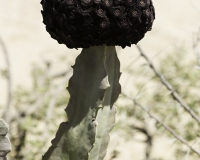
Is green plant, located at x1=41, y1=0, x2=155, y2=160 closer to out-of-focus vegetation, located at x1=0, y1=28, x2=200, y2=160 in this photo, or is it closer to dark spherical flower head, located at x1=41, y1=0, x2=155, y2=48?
dark spherical flower head, located at x1=41, y1=0, x2=155, y2=48

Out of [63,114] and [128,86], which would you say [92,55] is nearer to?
[63,114]

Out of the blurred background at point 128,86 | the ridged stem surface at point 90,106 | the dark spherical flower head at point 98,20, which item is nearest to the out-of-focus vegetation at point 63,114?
the blurred background at point 128,86

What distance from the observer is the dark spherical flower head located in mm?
1283

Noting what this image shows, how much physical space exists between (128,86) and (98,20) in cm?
421

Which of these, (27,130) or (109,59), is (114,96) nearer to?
(109,59)

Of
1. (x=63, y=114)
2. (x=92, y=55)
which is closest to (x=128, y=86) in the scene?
(x=63, y=114)

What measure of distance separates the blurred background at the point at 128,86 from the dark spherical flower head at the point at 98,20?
0.55 meters

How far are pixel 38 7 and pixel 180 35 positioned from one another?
212cm

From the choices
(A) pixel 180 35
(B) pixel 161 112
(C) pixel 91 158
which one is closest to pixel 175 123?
(B) pixel 161 112

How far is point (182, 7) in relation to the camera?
8.05 metres

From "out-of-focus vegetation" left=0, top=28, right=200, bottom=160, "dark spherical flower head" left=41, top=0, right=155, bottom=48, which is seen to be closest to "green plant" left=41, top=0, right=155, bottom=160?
"dark spherical flower head" left=41, top=0, right=155, bottom=48

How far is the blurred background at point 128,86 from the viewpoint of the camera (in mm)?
2525

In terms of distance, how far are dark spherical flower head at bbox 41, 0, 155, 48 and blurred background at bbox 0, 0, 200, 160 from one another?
1.82ft

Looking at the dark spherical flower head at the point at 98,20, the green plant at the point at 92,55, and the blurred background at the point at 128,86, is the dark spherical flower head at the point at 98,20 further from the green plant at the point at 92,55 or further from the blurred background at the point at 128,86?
the blurred background at the point at 128,86
